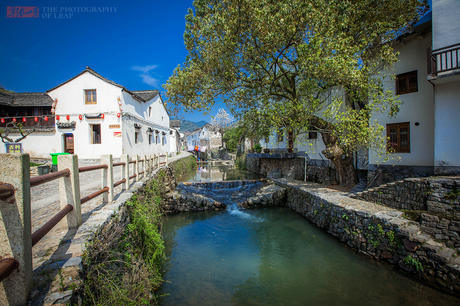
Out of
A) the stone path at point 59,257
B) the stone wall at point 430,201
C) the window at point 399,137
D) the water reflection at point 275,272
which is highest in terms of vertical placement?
the window at point 399,137

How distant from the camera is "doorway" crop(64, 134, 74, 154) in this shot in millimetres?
17781

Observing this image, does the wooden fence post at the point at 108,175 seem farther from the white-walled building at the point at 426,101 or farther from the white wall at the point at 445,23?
the white wall at the point at 445,23

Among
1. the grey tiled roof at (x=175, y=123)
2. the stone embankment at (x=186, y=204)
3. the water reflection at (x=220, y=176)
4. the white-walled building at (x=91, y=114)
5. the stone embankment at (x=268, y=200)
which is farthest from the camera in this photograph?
the grey tiled roof at (x=175, y=123)

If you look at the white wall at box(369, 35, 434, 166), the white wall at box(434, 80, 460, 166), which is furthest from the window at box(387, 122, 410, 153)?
the white wall at box(434, 80, 460, 166)

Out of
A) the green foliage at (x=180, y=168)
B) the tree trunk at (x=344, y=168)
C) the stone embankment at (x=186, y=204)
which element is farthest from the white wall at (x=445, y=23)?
the green foliage at (x=180, y=168)

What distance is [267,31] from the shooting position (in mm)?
7859

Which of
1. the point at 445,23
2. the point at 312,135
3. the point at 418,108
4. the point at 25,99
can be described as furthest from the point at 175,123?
the point at 445,23

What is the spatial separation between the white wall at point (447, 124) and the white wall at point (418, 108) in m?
1.26

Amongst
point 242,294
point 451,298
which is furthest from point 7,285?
point 451,298

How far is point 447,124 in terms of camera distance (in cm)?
839

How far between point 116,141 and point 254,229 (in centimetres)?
1364

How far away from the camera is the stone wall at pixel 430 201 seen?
5801 mm

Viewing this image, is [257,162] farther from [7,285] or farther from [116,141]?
[7,285]

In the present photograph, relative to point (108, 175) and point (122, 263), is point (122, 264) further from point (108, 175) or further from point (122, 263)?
point (108, 175)
